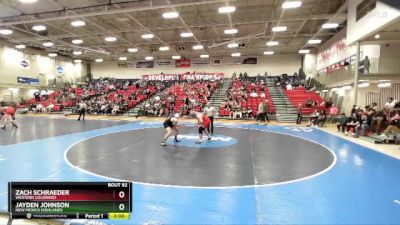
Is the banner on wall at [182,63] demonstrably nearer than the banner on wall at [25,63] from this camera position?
No

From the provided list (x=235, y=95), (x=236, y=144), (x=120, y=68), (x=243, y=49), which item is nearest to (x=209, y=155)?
(x=236, y=144)

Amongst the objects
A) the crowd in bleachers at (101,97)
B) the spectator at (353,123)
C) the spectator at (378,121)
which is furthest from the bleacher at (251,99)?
the spectator at (378,121)

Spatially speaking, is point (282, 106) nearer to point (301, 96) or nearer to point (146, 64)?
point (301, 96)

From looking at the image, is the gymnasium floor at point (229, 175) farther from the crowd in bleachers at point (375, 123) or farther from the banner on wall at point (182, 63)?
the banner on wall at point (182, 63)

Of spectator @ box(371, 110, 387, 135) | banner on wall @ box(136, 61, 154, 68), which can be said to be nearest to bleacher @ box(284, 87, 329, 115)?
spectator @ box(371, 110, 387, 135)

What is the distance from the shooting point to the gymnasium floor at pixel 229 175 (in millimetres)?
4195

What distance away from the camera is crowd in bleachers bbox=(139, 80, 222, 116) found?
2362 cm

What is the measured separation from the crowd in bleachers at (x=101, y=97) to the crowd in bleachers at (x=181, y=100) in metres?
2.19

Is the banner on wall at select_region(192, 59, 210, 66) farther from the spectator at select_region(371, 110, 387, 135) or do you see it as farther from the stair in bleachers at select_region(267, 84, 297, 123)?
the spectator at select_region(371, 110, 387, 135)

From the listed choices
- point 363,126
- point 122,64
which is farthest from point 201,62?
point 363,126

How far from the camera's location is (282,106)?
23.7 m

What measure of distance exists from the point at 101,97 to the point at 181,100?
31.5ft
